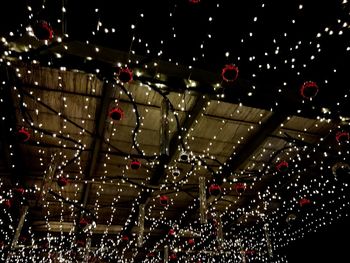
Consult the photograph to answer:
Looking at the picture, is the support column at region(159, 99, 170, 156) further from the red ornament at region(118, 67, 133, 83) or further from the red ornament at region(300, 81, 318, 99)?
the red ornament at region(300, 81, 318, 99)

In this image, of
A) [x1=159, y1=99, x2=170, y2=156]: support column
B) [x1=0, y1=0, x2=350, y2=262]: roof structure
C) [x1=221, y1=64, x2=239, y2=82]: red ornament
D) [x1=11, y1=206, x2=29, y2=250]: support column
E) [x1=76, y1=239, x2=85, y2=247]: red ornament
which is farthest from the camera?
[x1=76, y1=239, x2=85, y2=247]: red ornament

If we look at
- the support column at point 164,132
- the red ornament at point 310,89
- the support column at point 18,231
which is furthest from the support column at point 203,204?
the support column at point 18,231

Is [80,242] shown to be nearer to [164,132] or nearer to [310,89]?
[164,132]

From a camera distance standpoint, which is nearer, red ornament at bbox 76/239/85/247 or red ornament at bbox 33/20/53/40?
red ornament at bbox 33/20/53/40

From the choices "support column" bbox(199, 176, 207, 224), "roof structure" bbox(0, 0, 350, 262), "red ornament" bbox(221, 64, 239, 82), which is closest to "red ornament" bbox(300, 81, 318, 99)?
"roof structure" bbox(0, 0, 350, 262)

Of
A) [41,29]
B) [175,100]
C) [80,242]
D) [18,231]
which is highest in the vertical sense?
[175,100]

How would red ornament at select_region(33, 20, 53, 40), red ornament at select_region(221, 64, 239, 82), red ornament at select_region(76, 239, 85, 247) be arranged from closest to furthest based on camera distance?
red ornament at select_region(33, 20, 53, 40) < red ornament at select_region(221, 64, 239, 82) < red ornament at select_region(76, 239, 85, 247)

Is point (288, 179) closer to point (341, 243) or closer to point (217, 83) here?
point (341, 243)

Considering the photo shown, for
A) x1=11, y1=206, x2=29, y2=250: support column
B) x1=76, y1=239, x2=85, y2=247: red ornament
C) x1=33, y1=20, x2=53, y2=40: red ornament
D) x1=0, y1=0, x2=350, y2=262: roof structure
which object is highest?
x1=0, y1=0, x2=350, y2=262: roof structure

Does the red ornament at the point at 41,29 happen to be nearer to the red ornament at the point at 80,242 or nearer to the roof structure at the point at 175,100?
the roof structure at the point at 175,100

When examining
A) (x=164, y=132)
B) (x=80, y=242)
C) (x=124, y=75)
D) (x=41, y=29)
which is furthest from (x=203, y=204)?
(x=80, y=242)

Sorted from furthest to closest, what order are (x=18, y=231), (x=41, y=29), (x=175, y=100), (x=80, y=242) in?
(x=80, y=242) → (x=18, y=231) → (x=175, y=100) → (x=41, y=29)

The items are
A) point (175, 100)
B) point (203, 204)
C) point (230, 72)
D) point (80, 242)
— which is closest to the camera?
point (230, 72)

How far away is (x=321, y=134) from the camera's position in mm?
6078
